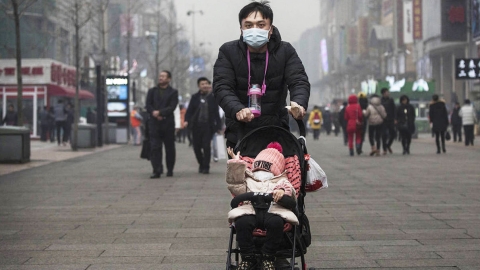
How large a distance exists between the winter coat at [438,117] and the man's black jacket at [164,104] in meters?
12.1

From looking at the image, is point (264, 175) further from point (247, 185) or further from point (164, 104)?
point (164, 104)

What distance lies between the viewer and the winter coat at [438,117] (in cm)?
2619

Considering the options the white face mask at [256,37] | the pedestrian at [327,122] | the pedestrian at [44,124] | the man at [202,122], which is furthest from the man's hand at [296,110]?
the pedestrian at [327,122]

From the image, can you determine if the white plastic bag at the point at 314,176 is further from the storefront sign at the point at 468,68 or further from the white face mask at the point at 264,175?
the storefront sign at the point at 468,68

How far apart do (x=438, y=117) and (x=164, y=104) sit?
12624 mm

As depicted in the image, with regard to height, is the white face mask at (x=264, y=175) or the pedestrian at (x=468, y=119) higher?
the pedestrian at (x=468, y=119)

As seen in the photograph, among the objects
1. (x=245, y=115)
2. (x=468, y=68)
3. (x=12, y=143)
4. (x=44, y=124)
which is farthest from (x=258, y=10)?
(x=44, y=124)

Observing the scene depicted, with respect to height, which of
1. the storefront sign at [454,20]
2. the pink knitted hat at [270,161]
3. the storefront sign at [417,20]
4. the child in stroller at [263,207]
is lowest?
the child in stroller at [263,207]

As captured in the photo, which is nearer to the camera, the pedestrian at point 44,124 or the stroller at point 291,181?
the stroller at point 291,181

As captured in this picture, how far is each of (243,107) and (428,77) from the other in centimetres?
7957

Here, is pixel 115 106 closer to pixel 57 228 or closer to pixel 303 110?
pixel 57 228

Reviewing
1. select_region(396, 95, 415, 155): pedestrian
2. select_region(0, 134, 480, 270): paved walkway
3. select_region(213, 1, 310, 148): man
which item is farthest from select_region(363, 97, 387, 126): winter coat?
select_region(213, 1, 310, 148): man

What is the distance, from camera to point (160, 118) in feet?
51.7

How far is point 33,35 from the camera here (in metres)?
54.4
